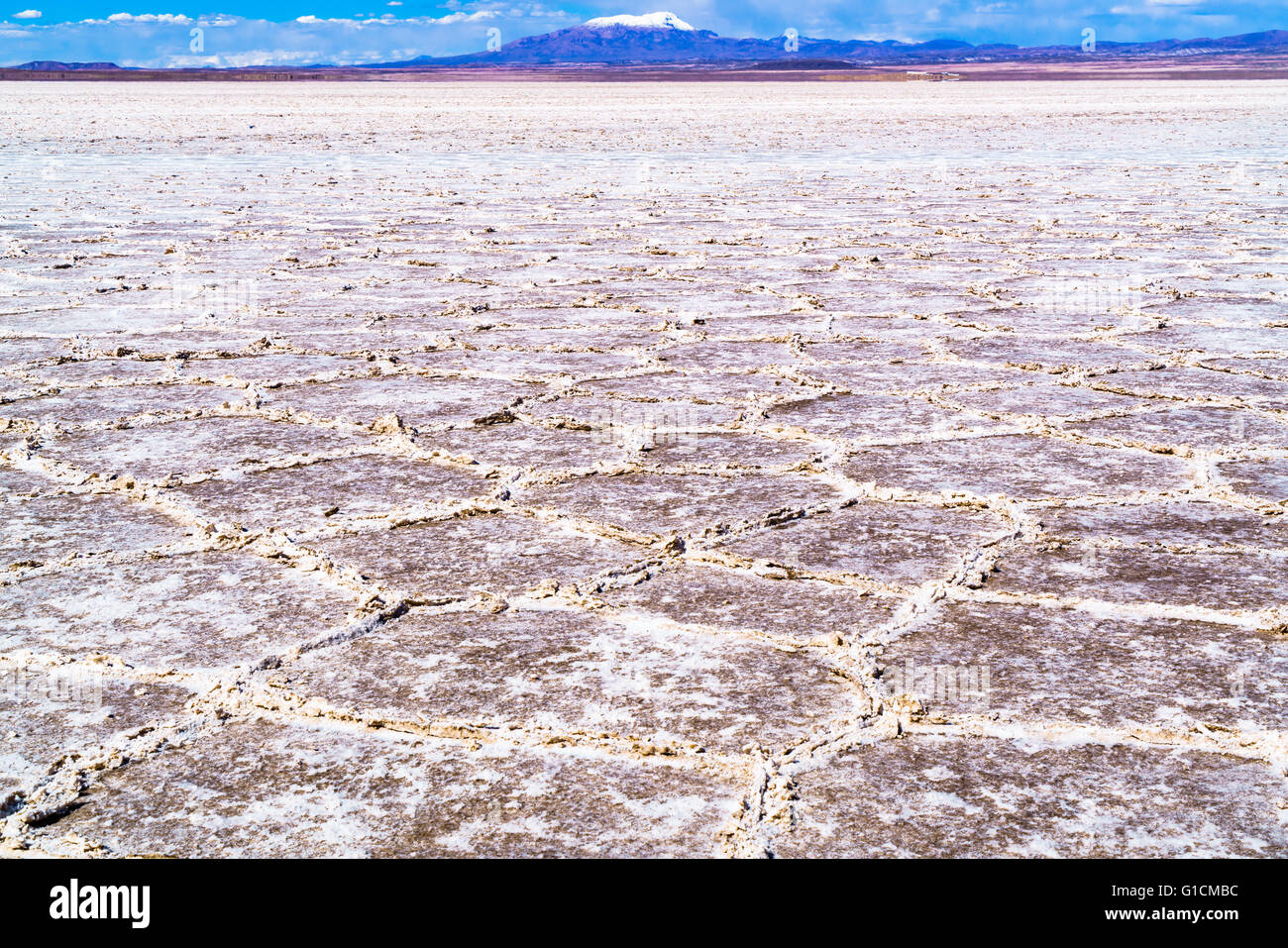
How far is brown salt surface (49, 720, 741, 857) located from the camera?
49.2 inches

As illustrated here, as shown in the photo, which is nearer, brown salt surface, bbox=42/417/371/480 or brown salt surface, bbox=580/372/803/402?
brown salt surface, bbox=42/417/371/480

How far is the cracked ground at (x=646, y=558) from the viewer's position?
4.37 feet

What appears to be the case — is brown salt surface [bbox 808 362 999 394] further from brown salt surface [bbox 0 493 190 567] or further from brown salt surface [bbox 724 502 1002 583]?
brown salt surface [bbox 0 493 190 567]

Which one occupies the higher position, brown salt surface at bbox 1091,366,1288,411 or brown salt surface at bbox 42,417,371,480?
brown salt surface at bbox 42,417,371,480

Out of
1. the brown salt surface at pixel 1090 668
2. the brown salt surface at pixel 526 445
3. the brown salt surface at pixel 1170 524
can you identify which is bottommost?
the brown salt surface at pixel 1090 668

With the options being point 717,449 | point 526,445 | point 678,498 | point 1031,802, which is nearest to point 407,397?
point 526,445

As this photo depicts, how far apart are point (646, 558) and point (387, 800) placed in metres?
0.74

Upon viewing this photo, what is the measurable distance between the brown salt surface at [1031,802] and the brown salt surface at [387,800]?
12cm

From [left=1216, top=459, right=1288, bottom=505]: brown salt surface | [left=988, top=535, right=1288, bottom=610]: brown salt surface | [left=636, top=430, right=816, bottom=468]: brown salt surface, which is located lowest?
[left=988, top=535, right=1288, bottom=610]: brown salt surface

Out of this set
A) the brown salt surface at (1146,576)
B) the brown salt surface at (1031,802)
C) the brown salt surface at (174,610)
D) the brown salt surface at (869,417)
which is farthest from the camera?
the brown salt surface at (869,417)

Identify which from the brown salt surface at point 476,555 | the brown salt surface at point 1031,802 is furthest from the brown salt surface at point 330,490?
the brown salt surface at point 1031,802

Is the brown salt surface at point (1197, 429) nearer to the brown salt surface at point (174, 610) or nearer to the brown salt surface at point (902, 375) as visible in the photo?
the brown salt surface at point (902, 375)

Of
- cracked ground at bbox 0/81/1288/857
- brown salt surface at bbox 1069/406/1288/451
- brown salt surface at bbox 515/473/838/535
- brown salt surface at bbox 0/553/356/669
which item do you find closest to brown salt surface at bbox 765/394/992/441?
cracked ground at bbox 0/81/1288/857
